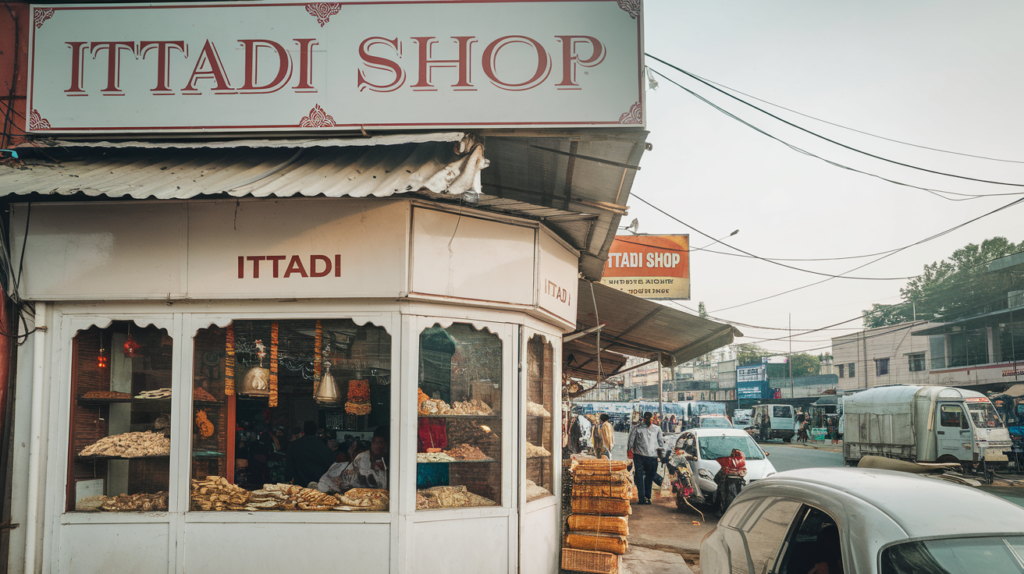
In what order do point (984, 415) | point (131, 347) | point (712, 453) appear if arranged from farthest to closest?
point (984, 415) < point (712, 453) < point (131, 347)

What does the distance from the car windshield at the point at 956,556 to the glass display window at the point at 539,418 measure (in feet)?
12.7

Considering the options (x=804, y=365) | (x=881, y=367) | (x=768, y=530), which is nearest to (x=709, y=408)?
(x=881, y=367)

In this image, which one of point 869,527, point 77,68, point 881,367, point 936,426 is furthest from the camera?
point 881,367

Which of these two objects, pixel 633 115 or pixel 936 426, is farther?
pixel 936 426

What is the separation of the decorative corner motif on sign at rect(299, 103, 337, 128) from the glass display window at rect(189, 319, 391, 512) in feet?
5.72

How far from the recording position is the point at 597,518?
22.8ft

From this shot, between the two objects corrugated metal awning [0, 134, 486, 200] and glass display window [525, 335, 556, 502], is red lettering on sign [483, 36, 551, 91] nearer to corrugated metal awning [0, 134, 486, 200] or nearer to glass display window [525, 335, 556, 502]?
corrugated metal awning [0, 134, 486, 200]

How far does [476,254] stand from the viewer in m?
5.88

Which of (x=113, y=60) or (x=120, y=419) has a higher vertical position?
(x=113, y=60)

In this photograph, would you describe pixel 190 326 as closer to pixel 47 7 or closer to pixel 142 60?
pixel 142 60

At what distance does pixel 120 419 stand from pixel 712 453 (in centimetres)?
1171

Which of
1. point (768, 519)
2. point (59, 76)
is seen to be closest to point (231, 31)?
point (59, 76)

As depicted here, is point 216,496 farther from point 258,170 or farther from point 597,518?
point 597,518

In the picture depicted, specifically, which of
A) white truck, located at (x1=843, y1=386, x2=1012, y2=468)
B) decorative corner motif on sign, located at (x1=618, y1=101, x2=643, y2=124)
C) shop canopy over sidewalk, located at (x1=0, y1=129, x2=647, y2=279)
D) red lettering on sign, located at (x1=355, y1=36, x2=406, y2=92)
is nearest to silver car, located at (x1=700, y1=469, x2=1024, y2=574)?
shop canopy over sidewalk, located at (x1=0, y1=129, x2=647, y2=279)
